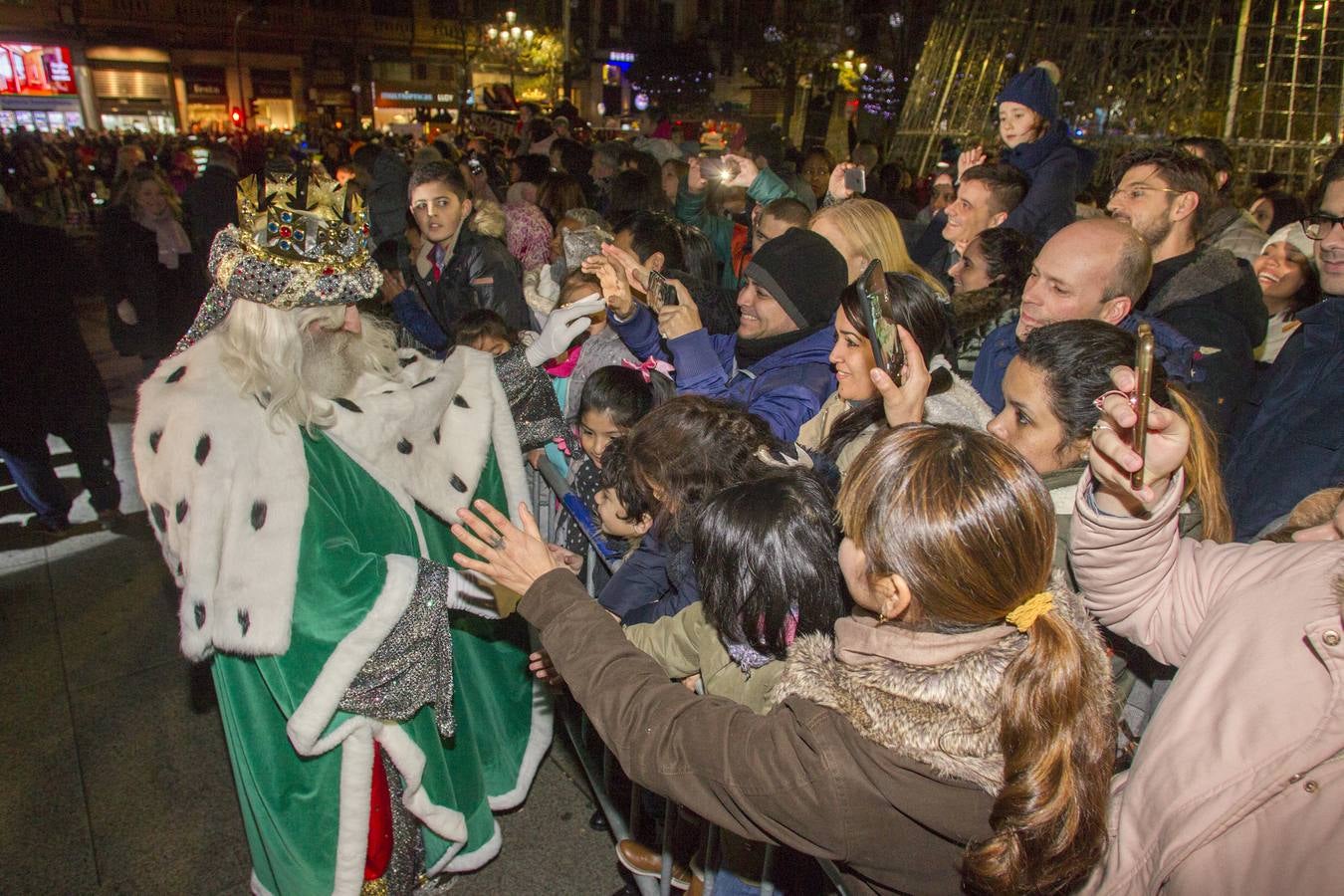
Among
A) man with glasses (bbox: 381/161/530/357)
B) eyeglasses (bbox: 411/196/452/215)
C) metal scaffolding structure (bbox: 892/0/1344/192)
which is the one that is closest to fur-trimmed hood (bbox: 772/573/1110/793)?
man with glasses (bbox: 381/161/530/357)

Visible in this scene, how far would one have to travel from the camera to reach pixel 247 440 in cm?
213

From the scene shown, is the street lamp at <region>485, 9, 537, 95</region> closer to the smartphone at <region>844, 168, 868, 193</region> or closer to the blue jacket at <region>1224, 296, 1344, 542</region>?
the smartphone at <region>844, 168, 868, 193</region>

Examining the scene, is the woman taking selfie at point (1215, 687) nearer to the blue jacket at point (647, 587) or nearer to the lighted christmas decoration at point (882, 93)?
the blue jacket at point (647, 587)

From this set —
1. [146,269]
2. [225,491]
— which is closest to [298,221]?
[225,491]

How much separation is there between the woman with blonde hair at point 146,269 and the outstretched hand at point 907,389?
254 inches

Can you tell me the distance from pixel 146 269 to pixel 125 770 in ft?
14.6

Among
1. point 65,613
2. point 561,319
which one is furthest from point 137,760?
point 561,319

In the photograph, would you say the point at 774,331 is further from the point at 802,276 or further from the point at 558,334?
the point at 558,334

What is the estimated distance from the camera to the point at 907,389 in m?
2.07

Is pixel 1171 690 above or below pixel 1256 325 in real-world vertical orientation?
below

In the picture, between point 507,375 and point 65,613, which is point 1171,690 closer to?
point 507,375

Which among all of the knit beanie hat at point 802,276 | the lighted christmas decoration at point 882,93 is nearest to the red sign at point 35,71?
the lighted christmas decoration at point 882,93

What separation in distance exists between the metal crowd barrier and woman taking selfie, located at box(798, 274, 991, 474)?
87cm

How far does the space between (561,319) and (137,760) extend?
2667 mm
